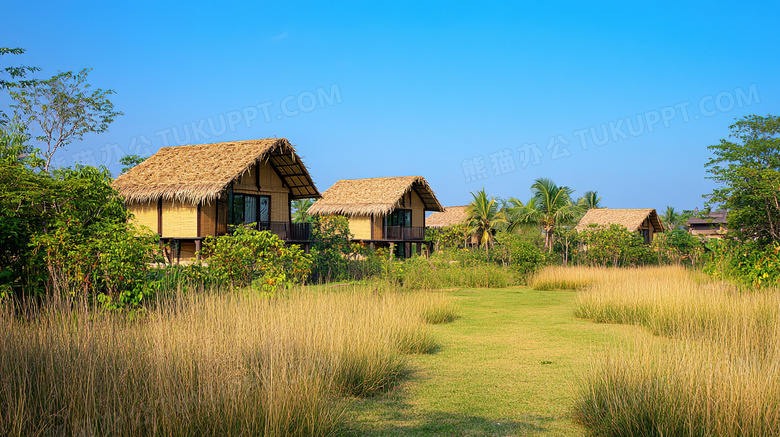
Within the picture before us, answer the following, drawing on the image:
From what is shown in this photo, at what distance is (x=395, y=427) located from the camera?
4730mm

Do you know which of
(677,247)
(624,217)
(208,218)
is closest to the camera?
(208,218)

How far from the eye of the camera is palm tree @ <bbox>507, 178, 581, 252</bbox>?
3231 cm

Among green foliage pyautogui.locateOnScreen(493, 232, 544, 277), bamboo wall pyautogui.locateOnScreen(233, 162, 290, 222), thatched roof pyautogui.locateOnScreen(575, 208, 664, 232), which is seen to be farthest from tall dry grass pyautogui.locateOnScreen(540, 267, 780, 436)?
thatched roof pyautogui.locateOnScreen(575, 208, 664, 232)

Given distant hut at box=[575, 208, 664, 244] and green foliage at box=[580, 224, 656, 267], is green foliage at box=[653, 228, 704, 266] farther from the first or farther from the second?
distant hut at box=[575, 208, 664, 244]

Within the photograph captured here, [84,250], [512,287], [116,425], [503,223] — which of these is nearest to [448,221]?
[503,223]

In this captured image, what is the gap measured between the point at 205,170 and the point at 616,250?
17.9 metres

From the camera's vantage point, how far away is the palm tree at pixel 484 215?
38469mm

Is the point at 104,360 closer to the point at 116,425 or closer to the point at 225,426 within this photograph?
the point at 116,425

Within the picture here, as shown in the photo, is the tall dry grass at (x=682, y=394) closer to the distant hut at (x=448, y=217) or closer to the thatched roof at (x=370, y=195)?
the thatched roof at (x=370, y=195)

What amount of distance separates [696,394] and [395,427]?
230 cm

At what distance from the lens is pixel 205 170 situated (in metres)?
21.3

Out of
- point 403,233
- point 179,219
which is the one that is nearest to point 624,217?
point 403,233

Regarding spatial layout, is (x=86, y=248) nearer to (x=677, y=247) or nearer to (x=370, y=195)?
(x=370, y=195)

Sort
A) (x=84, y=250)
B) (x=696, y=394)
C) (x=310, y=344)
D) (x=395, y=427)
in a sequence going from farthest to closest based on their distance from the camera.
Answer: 1. (x=84, y=250)
2. (x=310, y=344)
3. (x=395, y=427)
4. (x=696, y=394)
